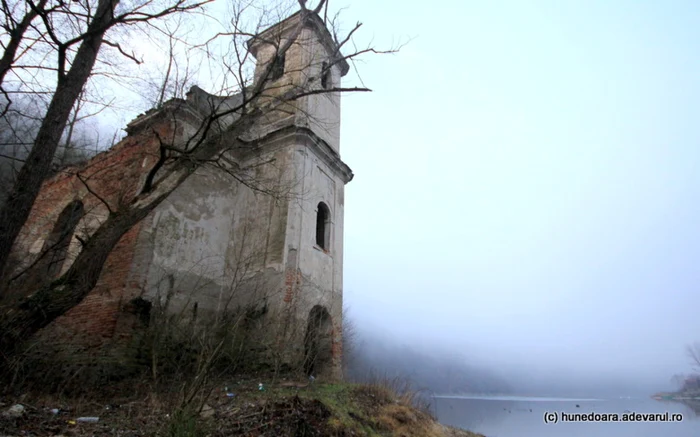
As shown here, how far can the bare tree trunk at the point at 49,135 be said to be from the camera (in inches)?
216

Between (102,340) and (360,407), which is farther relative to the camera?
(102,340)

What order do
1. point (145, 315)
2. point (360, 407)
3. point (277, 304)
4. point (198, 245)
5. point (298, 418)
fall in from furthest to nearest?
point (198, 245) < point (277, 304) < point (145, 315) < point (360, 407) < point (298, 418)

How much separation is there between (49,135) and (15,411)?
3623 millimetres

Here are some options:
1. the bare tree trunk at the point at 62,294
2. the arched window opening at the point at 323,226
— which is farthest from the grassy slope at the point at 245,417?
the arched window opening at the point at 323,226

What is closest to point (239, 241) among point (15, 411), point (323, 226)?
point (323, 226)

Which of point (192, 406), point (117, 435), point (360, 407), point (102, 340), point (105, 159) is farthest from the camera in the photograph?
point (105, 159)

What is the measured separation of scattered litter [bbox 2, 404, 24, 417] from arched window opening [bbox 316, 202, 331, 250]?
27.3 feet

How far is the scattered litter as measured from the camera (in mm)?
4635

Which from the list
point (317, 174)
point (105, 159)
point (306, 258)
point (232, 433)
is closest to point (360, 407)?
point (232, 433)

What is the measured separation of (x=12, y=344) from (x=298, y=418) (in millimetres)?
3932

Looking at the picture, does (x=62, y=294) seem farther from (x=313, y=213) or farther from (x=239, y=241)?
(x=313, y=213)

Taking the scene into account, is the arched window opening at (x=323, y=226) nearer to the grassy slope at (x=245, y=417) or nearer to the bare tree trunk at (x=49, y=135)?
the grassy slope at (x=245, y=417)

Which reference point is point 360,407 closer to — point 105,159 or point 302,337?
point 302,337

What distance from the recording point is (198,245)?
441 inches
